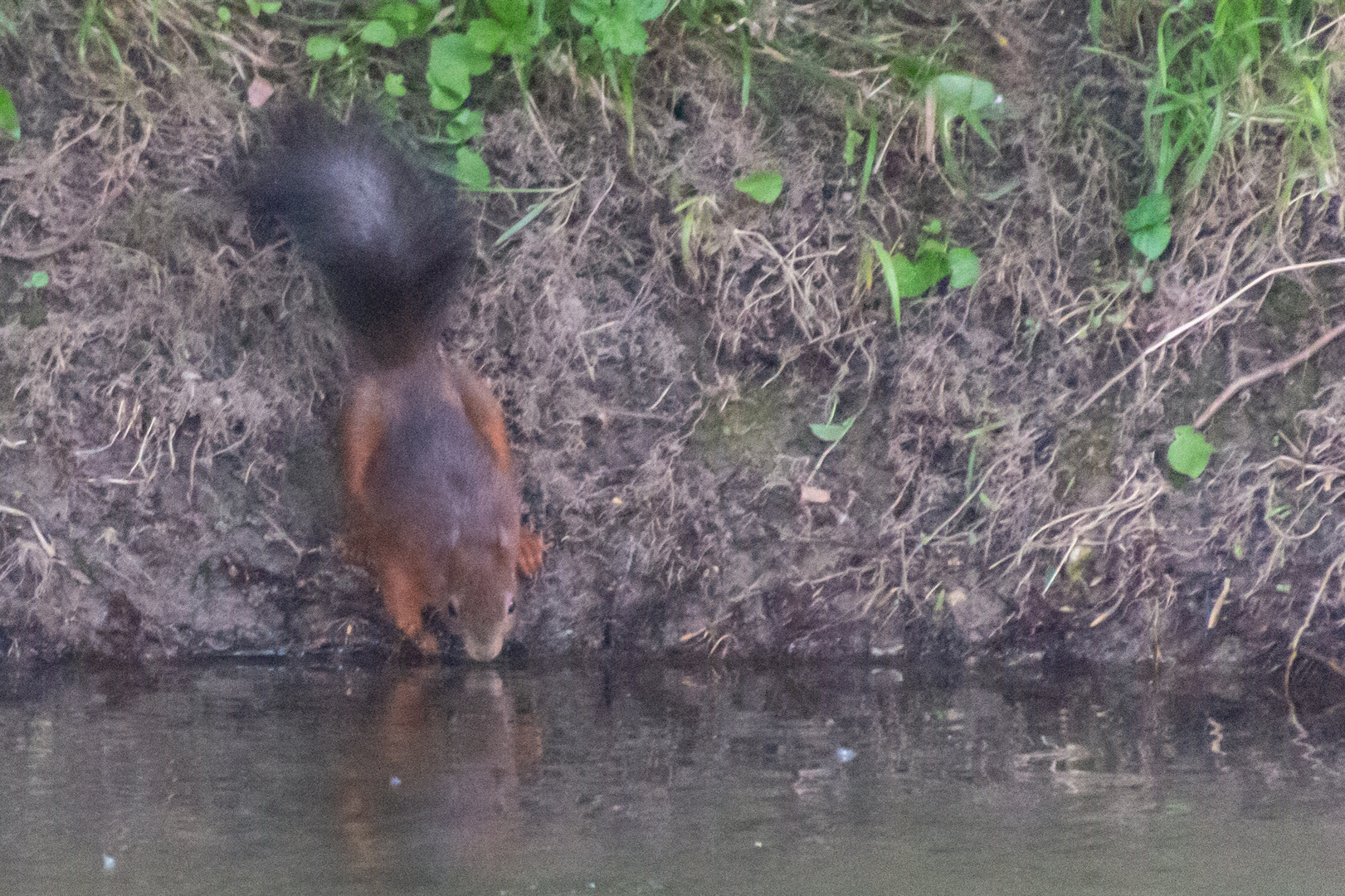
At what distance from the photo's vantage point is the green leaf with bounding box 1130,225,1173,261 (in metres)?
3.18

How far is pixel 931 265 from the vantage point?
322 centimetres

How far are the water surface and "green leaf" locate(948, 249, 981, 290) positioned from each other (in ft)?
3.45

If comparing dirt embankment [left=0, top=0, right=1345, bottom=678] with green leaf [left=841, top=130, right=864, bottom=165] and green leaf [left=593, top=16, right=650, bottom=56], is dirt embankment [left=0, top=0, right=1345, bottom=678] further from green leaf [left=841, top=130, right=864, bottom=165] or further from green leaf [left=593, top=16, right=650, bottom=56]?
green leaf [left=593, top=16, right=650, bottom=56]

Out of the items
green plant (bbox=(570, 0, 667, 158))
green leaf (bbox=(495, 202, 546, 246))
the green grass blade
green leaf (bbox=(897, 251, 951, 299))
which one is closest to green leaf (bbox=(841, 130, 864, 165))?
the green grass blade

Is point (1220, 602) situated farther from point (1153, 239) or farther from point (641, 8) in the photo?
point (641, 8)

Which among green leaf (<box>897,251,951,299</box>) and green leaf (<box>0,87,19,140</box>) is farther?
green leaf (<box>897,251,951,299</box>)

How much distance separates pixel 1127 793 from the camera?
106 inches

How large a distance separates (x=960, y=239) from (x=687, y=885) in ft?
5.91

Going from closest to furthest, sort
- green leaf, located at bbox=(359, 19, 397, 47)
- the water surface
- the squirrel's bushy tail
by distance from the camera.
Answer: the water surface → the squirrel's bushy tail → green leaf, located at bbox=(359, 19, 397, 47)

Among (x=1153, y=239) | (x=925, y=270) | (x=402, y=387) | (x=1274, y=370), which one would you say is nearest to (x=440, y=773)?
(x=402, y=387)

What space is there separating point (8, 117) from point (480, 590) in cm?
170

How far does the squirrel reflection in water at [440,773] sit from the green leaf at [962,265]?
1572 mm

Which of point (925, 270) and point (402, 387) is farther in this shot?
point (925, 270)

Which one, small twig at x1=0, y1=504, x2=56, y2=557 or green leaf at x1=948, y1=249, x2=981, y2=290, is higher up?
green leaf at x1=948, y1=249, x2=981, y2=290
